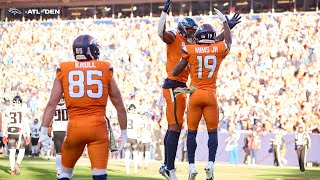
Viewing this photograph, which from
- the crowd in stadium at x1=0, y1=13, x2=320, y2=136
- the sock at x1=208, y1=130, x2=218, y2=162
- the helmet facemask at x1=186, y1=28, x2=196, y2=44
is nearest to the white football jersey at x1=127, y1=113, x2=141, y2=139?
the crowd in stadium at x1=0, y1=13, x2=320, y2=136

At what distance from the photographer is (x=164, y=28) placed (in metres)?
11.9

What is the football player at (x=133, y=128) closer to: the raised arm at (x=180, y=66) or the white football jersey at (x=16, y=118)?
the white football jersey at (x=16, y=118)

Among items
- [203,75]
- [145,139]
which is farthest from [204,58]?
[145,139]

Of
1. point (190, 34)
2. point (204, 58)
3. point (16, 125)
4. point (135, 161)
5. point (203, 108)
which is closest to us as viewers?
point (204, 58)

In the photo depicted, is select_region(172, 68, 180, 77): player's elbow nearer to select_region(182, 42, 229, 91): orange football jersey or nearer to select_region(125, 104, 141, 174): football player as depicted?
select_region(182, 42, 229, 91): orange football jersey

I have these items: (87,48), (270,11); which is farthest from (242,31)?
(87,48)

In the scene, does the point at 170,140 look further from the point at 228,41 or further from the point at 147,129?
the point at 147,129

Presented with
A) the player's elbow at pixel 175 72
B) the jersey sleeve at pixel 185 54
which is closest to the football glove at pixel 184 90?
the player's elbow at pixel 175 72

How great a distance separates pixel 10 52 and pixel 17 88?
5730mm

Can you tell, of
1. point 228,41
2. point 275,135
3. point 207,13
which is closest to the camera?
point 228,41

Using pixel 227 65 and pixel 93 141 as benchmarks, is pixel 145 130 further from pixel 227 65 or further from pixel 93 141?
pixel 93 141

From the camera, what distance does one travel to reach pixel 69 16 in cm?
4878

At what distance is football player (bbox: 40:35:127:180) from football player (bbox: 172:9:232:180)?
318 centimetres

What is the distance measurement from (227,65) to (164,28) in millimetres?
24997
